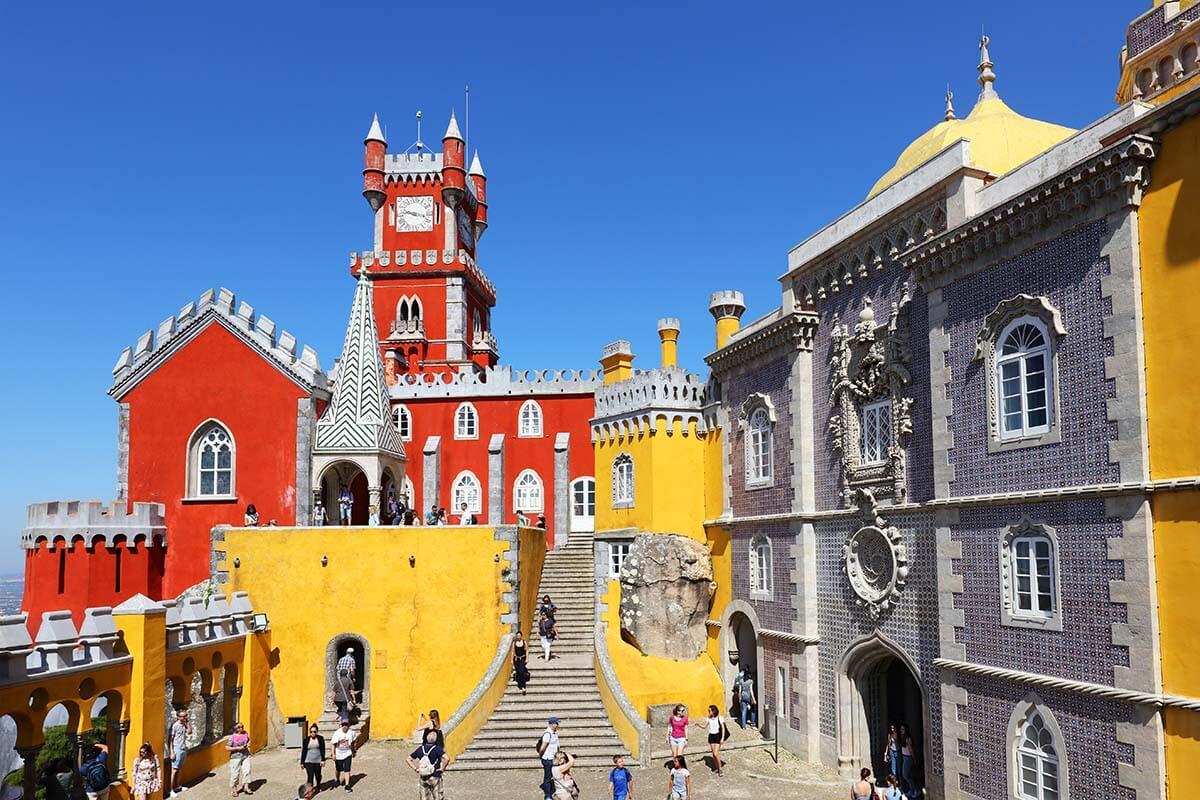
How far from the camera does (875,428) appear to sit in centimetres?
1777

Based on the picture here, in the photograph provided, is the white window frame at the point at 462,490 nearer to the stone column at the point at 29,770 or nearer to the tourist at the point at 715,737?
the tourist at the point at 715,737

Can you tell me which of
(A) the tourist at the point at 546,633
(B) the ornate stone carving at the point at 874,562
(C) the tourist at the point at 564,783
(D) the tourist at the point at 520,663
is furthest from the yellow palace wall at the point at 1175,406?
(A) the tourist at the point at 546,633

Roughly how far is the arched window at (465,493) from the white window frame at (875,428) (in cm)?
1852

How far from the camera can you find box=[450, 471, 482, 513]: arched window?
33625 mm

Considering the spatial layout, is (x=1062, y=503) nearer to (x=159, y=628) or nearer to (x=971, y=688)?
(x=971, y=688)

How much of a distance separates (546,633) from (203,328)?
13046mm

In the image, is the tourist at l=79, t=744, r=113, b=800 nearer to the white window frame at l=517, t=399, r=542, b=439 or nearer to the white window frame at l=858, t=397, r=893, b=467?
the white window frame at l=858, t=397, r=893, b=467

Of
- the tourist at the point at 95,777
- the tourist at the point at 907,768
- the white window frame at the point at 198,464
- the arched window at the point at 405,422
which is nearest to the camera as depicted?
the tourist at the point at 95,777

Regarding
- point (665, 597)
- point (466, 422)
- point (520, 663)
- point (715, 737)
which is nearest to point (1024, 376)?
point (715, 737)

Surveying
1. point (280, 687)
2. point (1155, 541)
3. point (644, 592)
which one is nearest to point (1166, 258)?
point (1155, 541)

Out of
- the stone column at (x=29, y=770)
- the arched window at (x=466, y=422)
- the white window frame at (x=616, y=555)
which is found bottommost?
the stone column at (x=29, y=770)

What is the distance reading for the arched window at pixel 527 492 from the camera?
33.4m

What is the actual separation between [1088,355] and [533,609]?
52.9 feet

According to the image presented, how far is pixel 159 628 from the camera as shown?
638 inches
